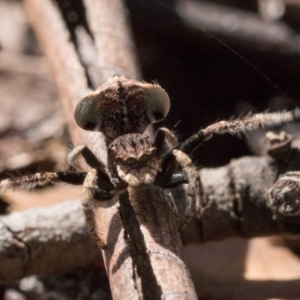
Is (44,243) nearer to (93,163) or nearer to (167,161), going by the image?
(93,163)

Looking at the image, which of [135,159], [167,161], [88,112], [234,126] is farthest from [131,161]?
[234,126]

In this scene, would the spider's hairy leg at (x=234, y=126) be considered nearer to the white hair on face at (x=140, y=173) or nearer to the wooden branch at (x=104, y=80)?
the white hair on face at (x=140, y=173)

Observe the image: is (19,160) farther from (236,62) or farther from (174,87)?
(236,62)

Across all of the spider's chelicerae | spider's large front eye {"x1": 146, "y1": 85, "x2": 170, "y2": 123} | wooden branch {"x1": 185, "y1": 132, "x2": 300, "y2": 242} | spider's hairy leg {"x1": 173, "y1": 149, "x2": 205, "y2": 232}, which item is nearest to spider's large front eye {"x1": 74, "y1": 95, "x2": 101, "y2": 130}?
the spider's chelicerae

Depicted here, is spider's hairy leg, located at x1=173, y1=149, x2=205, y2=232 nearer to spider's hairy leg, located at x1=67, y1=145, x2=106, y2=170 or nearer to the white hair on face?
the white hair on face

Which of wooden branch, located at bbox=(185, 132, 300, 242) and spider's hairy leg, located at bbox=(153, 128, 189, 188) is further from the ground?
spider's hairy leg, located at bbox=(153, 128, 189, 188)
